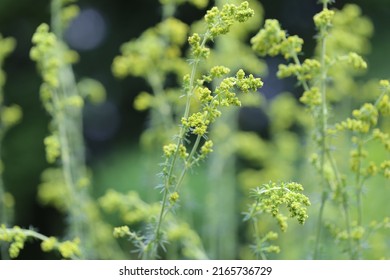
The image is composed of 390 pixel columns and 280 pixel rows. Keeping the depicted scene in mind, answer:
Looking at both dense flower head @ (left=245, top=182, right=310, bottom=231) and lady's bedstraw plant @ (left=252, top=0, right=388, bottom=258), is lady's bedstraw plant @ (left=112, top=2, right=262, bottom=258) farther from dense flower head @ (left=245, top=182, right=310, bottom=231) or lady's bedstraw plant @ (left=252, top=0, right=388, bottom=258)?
dense flower head @ (left=245, top=182, right=310, bottom=231)

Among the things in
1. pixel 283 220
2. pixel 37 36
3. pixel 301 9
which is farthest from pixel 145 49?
pixel 301 9

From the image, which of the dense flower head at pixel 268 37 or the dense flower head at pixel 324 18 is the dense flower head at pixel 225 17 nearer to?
the dense flower head at pixel 268 37

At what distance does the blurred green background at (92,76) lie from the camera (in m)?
6.24

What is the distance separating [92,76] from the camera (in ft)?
22.5

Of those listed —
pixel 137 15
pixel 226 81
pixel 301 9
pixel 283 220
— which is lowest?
pixel 283 220

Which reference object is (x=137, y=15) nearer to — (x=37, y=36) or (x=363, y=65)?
(x=37, y=36)

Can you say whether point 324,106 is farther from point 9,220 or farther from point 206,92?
point 9,220

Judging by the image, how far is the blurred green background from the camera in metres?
6.24

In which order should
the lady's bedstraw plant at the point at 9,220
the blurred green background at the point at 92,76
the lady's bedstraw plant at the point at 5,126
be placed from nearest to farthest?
the lady's bedstraw plant at the point at 9,220, the lady's bedstraw plant at the point at 5,126, the blurred green background at the point at 92,76

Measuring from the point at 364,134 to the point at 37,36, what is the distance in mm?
1322

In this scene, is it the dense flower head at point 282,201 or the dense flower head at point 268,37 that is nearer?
the dense flower head at point 282,201

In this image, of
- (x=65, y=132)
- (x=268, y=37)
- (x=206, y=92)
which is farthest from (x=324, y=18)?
(x=65, y=132)

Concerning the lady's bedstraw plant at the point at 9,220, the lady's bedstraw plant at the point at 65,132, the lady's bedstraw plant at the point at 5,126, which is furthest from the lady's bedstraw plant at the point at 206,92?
the lady's bedstraw plant at the point at 5,126
